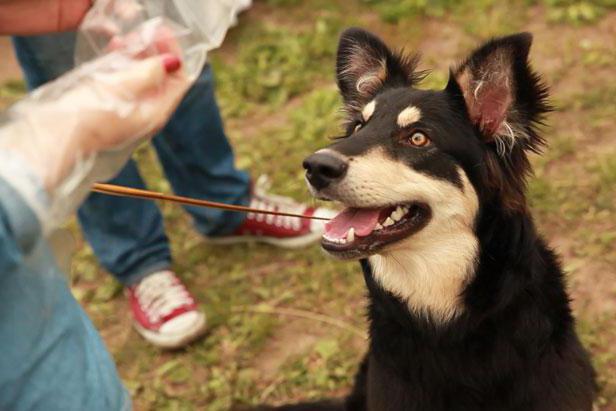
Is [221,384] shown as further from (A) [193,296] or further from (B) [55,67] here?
(B) [55,67]

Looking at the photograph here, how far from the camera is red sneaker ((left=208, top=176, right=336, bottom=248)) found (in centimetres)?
329

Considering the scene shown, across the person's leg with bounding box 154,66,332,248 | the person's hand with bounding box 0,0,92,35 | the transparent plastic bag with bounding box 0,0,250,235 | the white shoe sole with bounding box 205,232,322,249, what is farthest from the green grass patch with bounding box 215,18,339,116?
the transparent plastic bag with bounding box 0,0,250,235

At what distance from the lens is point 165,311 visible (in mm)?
3012

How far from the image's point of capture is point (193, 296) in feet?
10.6

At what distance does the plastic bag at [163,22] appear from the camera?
1.57m

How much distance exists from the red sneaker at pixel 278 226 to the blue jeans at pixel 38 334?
1884 mm

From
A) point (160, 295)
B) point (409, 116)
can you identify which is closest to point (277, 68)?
point (160, 295)

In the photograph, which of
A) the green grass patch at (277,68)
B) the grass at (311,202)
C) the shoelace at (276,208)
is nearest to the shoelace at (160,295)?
the grass at (311,202)

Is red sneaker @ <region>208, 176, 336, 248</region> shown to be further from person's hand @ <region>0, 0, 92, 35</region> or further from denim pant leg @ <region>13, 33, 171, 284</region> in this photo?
person's hand @ <region>0, 0, 92, 35</region>

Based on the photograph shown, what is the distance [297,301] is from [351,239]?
1247 millimetres

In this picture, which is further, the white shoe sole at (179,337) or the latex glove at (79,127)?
the white shoe sole at (179,337)

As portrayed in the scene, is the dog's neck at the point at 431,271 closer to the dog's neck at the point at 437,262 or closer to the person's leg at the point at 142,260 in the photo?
the dog's neck at the point at 437,262

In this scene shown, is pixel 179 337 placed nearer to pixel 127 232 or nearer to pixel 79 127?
pixel 127 232

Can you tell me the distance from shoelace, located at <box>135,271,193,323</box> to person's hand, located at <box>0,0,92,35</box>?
1.60 metres
